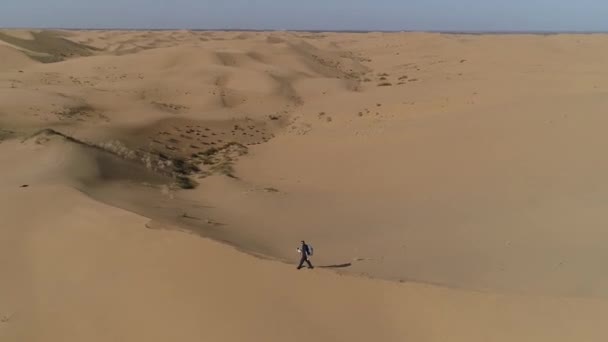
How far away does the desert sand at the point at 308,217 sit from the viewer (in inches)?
253

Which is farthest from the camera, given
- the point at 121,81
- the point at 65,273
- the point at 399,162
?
the point at 121,81

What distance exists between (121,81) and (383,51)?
33361 mm

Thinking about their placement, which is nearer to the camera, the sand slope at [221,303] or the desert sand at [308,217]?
the sand slope at [221,303]

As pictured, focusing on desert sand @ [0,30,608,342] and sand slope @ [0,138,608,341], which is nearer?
sand slope @ [0,138,608,341]

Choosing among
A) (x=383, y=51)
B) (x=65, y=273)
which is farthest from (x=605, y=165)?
(x=383, y=51)

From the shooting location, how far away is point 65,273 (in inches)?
296

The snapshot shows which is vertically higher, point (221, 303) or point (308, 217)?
point (221, 303)

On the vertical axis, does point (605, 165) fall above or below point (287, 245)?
above

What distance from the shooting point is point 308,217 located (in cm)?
1121

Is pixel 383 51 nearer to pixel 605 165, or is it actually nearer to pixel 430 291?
pixel 605 165

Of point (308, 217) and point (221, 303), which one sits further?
point (308, 217)

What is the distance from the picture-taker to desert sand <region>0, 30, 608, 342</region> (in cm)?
643

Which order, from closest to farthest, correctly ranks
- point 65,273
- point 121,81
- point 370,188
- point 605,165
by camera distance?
point 65,273
point 605,165
point 370,188
point 121,81

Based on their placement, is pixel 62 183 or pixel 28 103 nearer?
pixel 62 183
